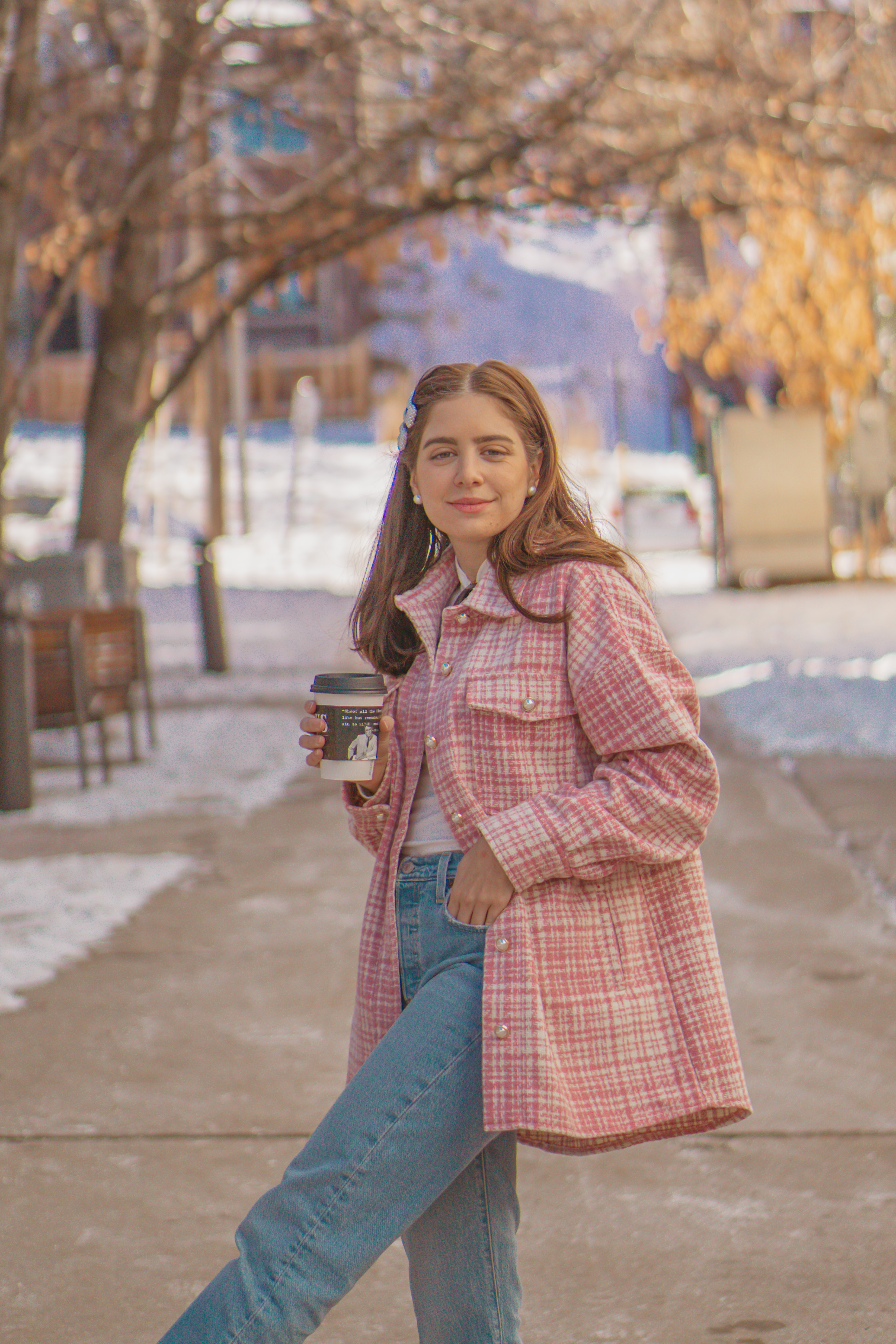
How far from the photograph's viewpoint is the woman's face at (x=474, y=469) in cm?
238

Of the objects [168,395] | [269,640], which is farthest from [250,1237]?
[269,640]

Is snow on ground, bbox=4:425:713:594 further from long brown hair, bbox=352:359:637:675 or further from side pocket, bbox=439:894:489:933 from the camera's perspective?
side pocket, bbox=439:894:489:933

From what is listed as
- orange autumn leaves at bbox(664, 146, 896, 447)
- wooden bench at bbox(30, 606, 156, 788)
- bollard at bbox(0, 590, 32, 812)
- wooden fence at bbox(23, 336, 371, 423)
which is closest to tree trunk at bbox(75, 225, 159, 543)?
wooden bench at bbox(30, 606, 156, 788)

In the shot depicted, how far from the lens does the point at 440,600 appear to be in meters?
2.47

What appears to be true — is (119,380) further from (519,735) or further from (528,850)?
(528,850)

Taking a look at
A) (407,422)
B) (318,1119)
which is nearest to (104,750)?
(318,1119)

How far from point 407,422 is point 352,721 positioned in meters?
0.51

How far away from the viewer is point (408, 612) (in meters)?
2.45

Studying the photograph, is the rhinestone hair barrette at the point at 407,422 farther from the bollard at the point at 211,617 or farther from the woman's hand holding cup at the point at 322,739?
the bollard at the point at 211,617

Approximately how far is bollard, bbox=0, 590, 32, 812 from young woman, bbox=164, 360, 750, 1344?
18.1ft

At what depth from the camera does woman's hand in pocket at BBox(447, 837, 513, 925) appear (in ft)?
7.20

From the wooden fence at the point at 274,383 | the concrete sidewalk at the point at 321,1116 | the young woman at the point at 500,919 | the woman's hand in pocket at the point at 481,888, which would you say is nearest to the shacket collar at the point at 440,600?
the young woman at the point at 500,919

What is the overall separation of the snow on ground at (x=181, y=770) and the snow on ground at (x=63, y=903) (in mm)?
873

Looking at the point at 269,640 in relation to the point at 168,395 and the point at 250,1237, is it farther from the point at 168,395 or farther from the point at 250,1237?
the point at 250,1237
